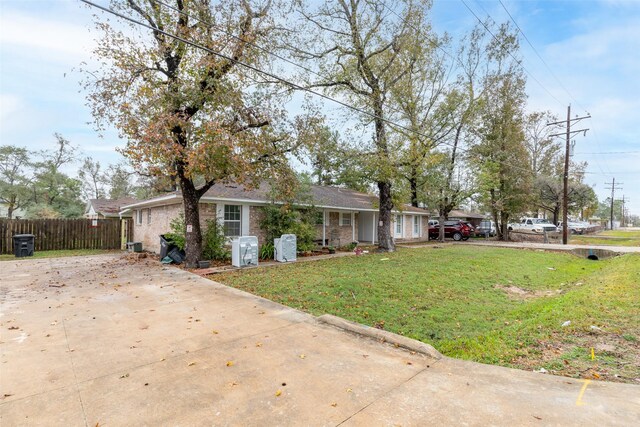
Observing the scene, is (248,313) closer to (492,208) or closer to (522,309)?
(522,309)

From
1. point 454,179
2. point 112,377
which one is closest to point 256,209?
point 112,377

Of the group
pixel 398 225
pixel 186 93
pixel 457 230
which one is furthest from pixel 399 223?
pixel 186 93

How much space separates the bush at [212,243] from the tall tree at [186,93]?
2292mm

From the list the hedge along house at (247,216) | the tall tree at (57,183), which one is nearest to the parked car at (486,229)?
the hedge along house at (247,216)

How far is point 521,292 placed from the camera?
27.9 ft

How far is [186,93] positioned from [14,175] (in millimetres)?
33598

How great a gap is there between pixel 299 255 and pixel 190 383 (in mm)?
11307

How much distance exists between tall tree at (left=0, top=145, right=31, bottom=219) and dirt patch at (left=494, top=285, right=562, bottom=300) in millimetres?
39417

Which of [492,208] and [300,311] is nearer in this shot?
[300,311]

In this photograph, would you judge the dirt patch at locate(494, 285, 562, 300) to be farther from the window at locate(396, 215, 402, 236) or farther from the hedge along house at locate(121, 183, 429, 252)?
the window at locate(396, 215, 402, 236)

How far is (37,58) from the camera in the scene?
350 inches

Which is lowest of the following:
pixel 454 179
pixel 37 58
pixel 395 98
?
pixel 454 179

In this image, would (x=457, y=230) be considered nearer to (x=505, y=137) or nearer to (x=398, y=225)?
(x=398, y=225)

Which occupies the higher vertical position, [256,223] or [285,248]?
[256,223]
